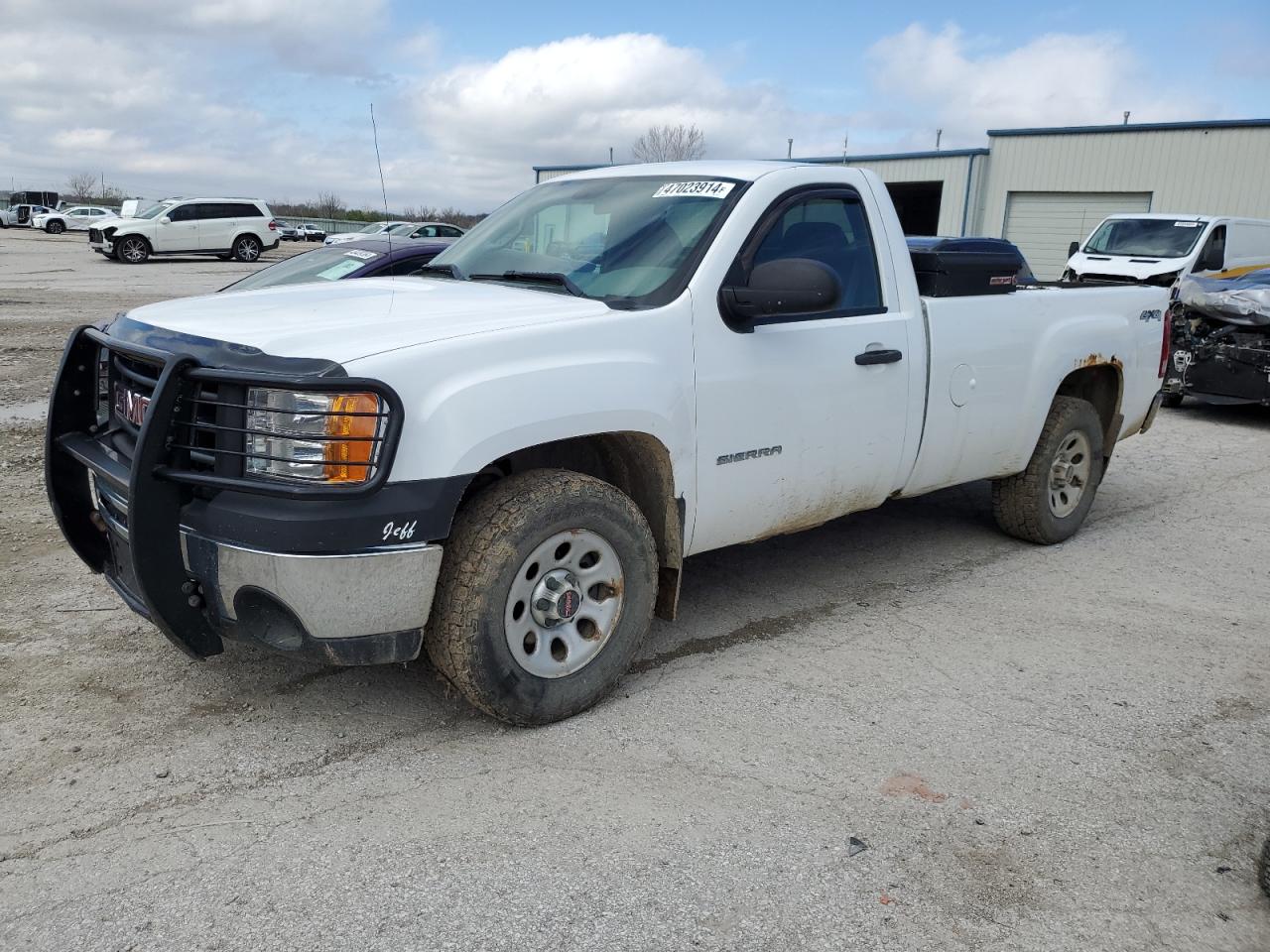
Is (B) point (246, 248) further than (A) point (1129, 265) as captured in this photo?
Yes

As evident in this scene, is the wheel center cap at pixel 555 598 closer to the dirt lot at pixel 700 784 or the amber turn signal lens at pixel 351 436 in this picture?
the dirt lot at pixel 700 784

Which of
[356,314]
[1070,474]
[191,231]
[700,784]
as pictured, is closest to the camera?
[700,784]

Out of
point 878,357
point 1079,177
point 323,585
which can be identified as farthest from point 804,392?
point 1079,177

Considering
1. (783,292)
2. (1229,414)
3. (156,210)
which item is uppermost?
(783,292)

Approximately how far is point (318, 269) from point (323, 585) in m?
5.77

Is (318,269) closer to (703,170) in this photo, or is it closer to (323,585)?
(703,170)

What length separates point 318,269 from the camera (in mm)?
8273

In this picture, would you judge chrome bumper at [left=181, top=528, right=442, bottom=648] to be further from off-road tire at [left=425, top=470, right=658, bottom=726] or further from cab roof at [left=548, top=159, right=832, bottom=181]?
→ cab roof at [left=548, top=159, right=832, bottom=181]

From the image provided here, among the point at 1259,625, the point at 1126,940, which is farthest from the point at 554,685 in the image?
the point at 1259,625

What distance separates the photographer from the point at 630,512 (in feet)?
12.0

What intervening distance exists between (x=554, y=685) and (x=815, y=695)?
3.29 feet

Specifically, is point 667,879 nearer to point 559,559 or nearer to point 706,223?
point 559,559

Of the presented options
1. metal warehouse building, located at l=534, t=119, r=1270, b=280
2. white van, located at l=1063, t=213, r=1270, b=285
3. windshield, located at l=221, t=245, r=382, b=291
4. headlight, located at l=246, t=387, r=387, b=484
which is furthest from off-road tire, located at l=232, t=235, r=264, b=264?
headlight, located at l=246, t=387, r=387, b=484

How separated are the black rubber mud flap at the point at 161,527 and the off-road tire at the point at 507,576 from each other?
29.0 inches
